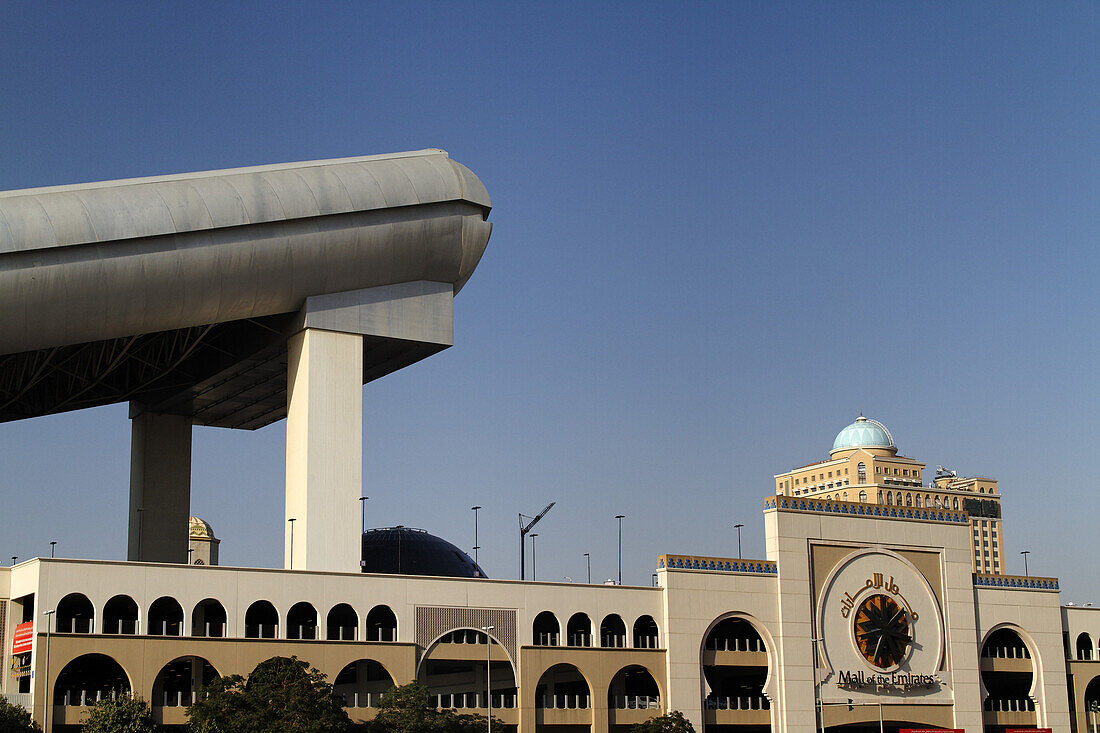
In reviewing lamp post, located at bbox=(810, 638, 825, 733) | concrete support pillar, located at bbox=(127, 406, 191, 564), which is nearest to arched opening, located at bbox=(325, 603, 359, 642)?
concrete support pillar, located at bbox=(127, 406, 191, 564)

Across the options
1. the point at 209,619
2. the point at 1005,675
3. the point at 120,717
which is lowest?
the point at 120,717

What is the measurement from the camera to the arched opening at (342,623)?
79188 mm

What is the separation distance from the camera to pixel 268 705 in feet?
229

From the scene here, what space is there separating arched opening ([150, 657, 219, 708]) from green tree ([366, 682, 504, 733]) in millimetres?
9587

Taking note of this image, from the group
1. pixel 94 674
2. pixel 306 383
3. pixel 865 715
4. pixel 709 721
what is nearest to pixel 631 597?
pixel 709 721

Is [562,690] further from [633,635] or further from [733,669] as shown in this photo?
[733,669]

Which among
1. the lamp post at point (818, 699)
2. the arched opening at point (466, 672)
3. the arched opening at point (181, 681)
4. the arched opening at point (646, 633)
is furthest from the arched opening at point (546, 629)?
the arched opening at point (181, 681)

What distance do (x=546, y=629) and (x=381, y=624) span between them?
11.8 m

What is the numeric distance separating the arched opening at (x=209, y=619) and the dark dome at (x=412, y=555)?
25.8 meters

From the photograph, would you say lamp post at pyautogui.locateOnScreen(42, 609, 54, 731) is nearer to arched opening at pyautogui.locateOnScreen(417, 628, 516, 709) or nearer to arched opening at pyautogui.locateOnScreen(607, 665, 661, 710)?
arched opening at pyautogui.locateOnScreen(417, 628, 516, 709)

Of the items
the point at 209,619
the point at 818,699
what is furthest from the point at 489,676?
the point at 818,699

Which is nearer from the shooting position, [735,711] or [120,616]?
[120,616]

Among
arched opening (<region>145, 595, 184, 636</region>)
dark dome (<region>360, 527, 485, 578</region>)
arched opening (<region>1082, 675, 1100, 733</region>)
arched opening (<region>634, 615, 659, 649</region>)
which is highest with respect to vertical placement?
dark dome (<region>360, 527, 485, 578</region>)

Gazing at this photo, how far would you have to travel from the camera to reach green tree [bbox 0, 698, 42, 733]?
212 feet
